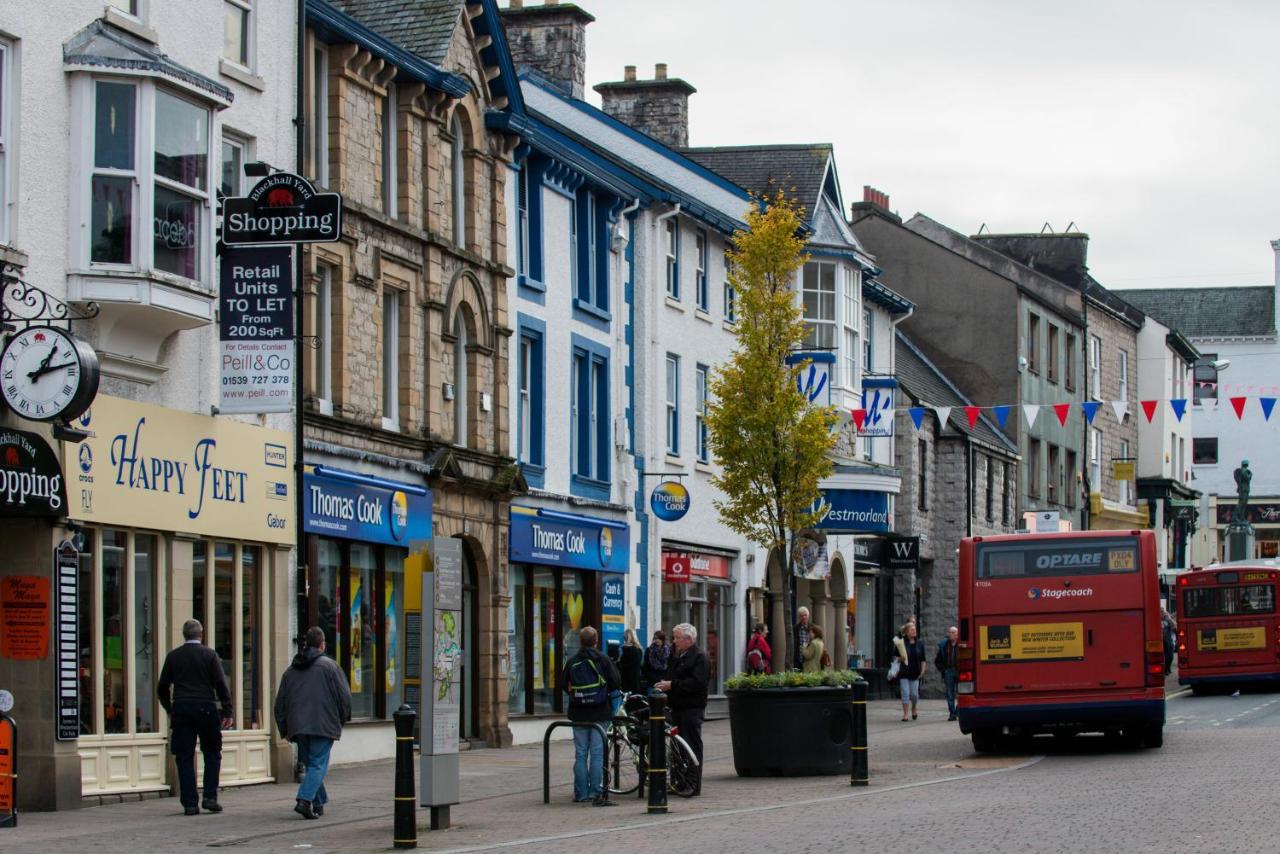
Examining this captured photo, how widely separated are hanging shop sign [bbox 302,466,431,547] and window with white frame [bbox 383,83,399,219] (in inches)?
145

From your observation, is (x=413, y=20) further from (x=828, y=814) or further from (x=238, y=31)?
(x=828, y=814)

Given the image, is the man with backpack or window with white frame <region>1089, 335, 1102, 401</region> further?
window with white frame <region>1089, 335, 1102, 401</region>

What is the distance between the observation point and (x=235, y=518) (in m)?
23.1

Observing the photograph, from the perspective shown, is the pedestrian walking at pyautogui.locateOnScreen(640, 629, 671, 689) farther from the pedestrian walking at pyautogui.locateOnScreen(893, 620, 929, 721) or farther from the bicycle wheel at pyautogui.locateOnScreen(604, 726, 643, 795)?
the pedestrian walking at pyautogui.locateOnScreen(893, 620, 929, 721)

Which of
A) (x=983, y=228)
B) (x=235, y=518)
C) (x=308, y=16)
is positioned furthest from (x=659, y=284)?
(x=983, y=228)

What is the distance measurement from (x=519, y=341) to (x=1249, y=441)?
7048cm

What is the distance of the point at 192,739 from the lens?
62.4 ft

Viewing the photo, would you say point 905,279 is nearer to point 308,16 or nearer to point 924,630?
point 924,630

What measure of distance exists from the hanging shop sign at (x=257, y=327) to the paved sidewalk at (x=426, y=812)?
13.7ft

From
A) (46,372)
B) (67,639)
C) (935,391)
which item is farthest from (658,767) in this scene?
(935,391)

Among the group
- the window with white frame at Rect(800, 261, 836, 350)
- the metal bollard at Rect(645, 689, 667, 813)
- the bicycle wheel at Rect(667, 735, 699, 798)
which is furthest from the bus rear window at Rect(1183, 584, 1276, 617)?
the metal bollard at Rect(645, 689, 667, 813)

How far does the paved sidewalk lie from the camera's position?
16562 millimetres

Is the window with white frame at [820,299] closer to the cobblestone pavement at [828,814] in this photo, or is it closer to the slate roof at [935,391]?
the slate roof at [935,391]

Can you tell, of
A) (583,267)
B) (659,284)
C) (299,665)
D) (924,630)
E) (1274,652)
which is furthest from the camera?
(924,630)
